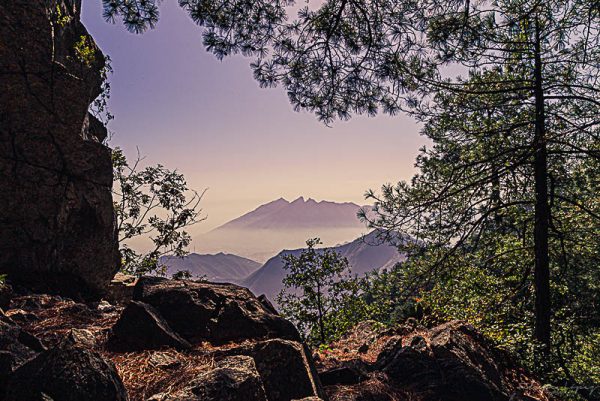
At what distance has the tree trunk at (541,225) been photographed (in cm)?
830

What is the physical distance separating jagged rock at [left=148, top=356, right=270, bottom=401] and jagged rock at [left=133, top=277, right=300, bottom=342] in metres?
1.71

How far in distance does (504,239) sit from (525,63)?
506 centimetres

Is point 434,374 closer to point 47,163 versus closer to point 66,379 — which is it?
point 66,379

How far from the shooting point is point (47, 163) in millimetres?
6566

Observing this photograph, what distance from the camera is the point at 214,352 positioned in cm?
389

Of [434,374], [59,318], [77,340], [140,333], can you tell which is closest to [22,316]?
[59,318]

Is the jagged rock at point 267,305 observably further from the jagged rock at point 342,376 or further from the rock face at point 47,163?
the rock face at point 47,163

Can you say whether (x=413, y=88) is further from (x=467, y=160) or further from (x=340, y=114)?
(x=467, y=160)

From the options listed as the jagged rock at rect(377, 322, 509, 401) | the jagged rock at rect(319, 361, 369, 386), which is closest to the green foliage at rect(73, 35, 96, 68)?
the jagged rock at rect(319, 361, 369, 386)

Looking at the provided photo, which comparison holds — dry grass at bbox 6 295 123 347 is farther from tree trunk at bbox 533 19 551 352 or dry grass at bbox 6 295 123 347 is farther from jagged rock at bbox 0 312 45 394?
tree trunk at bbox 533 19 551 352

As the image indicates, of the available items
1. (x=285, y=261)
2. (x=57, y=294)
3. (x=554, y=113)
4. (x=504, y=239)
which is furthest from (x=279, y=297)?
(x=554, y=113)

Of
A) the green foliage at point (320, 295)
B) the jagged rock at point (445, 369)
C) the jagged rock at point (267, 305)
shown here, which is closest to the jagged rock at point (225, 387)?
the jagged rock at point (267, 305)

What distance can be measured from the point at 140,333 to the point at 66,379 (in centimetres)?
181

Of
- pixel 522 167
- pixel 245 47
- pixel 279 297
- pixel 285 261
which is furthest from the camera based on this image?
pixel 279 297
